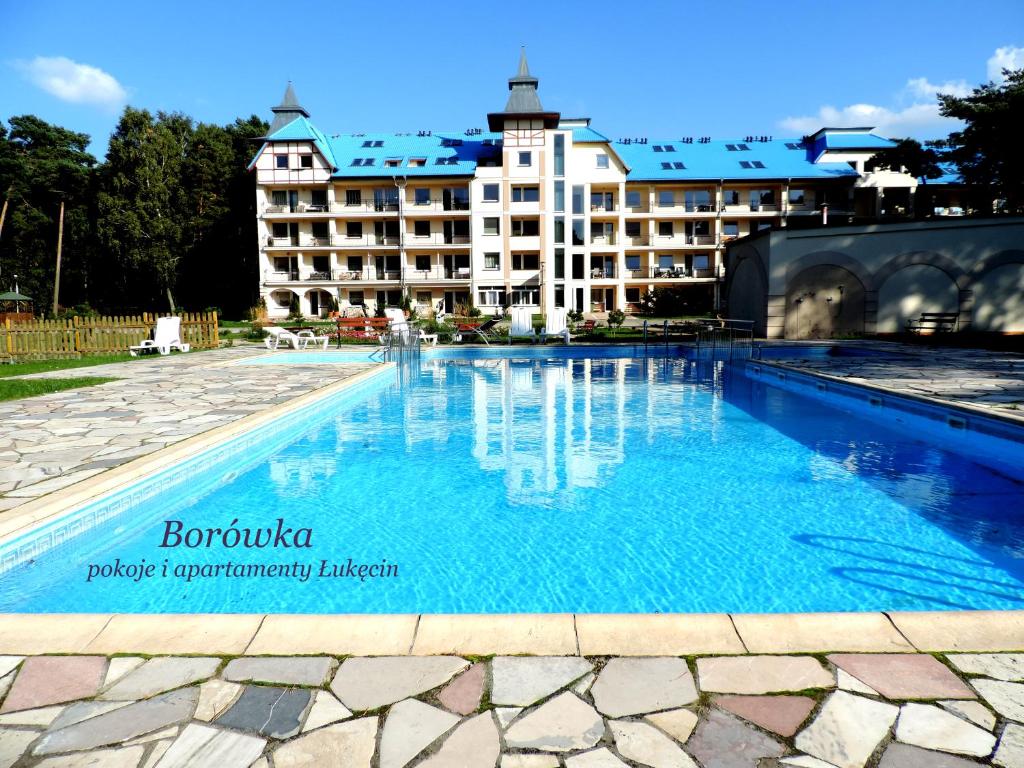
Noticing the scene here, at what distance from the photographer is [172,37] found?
1444 cm

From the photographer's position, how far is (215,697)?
245 centimetres

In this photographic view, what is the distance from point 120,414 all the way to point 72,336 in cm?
1186

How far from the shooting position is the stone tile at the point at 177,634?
2.80m

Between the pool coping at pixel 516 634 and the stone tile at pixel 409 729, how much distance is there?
385 mm

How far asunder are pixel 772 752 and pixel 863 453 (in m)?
6.49

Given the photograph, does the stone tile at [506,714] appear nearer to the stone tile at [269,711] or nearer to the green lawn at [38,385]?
the stone tile at [269,711]

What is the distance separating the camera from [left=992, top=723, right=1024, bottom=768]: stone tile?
2051mm

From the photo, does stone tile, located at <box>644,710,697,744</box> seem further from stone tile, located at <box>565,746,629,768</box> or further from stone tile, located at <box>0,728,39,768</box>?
stone tile, located at <box>0,728,39,768</box>

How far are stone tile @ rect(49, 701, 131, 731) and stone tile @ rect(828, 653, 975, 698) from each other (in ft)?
9.12

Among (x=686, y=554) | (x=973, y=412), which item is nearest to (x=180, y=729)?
(x=686, y=554)

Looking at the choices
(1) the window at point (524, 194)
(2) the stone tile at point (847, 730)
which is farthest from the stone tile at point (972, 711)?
(1) the window at point (524, 194)

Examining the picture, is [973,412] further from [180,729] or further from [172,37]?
[172,37]

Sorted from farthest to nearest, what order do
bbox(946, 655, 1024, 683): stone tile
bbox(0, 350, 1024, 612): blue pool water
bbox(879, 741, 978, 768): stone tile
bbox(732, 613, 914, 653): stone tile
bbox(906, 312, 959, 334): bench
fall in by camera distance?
bbox(906, 312, 959, 334): bench, bbox(0, 350, 1024, 612): blue pool water, bbox(732, 613, 914, 653): stone tile, bbox(946, 655, 1024, 683): stone tile, bbox(879, 741, 978, 768): stone tile

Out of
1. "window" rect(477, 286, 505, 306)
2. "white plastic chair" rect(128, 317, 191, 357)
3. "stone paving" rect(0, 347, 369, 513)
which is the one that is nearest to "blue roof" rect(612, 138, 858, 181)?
"window" rect(477, 286, 505, 306)
